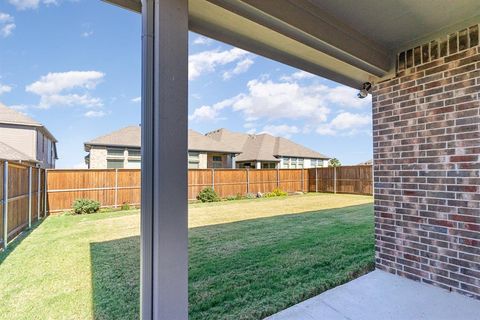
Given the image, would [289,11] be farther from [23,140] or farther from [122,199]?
[23,140]

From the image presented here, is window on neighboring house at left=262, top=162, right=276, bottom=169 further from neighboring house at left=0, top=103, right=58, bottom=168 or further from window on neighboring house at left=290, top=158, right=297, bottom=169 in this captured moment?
neighboring house at left=0, top=103, right=58, bottom=168

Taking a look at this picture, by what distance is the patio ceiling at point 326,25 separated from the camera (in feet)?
6.79

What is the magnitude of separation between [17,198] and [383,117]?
7340 millimetres

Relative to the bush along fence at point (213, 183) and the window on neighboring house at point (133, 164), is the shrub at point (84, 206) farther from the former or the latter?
the window on neighboring house at point (133, 164)

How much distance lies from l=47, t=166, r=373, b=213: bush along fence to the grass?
3.80m

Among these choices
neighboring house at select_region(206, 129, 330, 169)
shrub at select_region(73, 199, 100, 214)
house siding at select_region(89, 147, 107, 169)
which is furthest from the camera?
neighboring house at select_region(206, 129, 330, 169)

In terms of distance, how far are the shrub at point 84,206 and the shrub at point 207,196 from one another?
174 inches

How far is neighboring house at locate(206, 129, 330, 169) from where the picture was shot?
21.2m

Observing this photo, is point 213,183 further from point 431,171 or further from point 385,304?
point 385,304

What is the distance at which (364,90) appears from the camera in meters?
3.75

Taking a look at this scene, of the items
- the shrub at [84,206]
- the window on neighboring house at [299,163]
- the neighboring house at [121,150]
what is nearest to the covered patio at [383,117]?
the shrub at [84,206]

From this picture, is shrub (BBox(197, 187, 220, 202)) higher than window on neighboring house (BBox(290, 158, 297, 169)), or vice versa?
window on neighboring house (BBox(290, 158, 297, 169))

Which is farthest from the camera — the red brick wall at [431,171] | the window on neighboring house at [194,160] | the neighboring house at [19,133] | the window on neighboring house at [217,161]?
the window on neighboring house at [217,161]

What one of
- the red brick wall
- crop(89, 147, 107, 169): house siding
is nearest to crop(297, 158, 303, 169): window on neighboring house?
crop(89, 147, 107, 169): house siding
